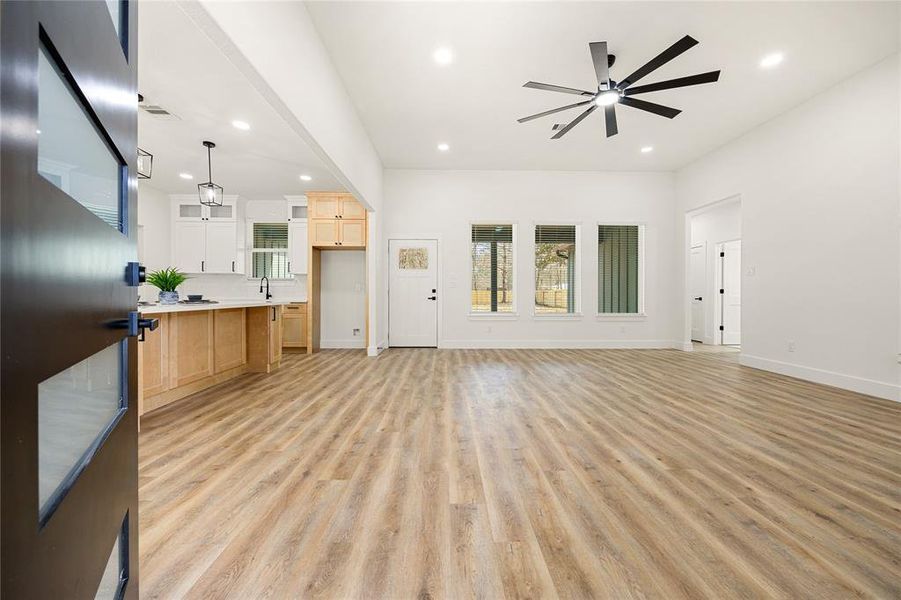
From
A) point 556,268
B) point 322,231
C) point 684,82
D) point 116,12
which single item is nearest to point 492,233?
point 556,268

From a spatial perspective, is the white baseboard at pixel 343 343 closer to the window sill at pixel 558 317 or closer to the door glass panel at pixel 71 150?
the window sill at pixel 558 317

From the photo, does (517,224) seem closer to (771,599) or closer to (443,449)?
(443,449)

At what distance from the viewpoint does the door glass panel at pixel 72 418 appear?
468 millimetres

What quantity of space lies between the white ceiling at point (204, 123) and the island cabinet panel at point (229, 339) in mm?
2040

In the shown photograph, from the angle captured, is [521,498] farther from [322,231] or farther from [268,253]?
[268,253]

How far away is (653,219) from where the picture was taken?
22.6 ft

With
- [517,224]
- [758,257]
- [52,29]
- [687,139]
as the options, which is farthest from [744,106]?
[52,29]

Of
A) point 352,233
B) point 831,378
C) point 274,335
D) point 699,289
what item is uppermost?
point 352,233

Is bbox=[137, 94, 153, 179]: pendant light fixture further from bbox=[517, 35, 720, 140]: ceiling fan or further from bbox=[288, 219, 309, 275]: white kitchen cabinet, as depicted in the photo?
bbox=[517, 35, 720, 140]: ceiling fan

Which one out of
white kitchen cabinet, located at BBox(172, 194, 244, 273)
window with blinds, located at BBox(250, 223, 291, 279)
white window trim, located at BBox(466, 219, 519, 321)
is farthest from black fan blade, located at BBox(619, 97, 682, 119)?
white kitchen cabinet, located at BBox(172, 194, 244, 273)

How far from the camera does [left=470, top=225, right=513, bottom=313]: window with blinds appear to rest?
6887mm

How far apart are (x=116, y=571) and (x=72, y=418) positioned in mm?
481

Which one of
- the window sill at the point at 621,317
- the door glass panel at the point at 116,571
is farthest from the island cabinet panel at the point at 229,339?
the window sill at the point at 621,317

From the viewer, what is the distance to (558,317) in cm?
683
